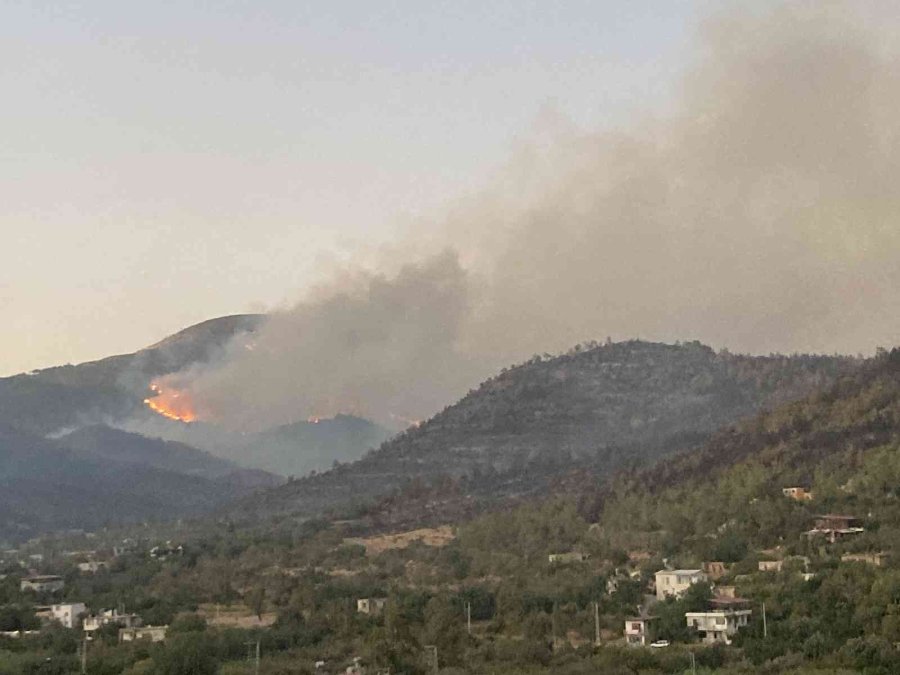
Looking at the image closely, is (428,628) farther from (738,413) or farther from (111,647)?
(738,413)

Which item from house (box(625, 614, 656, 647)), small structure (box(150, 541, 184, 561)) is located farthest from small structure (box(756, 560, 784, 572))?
small structure (box(150, 541, 184, 561))

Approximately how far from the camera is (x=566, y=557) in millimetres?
65125

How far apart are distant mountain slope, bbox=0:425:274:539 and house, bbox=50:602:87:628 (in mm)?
68620

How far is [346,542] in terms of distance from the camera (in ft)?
258

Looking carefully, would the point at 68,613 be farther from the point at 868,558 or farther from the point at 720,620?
the point at 868,558

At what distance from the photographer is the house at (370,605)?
176 feet

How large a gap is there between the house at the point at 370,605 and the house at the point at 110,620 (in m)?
7.42

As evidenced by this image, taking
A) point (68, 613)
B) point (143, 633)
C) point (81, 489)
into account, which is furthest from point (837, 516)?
point (81, 489)

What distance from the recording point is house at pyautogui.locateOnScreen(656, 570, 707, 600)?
2080 inches

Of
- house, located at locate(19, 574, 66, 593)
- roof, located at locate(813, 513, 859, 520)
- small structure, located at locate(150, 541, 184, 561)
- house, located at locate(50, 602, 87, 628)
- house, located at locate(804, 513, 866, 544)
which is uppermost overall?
small structure, located at locate(150, 541, 184, 561)

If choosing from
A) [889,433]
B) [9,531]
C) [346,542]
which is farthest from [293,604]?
[9,531]

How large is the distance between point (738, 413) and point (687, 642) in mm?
61292

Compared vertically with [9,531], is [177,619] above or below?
below

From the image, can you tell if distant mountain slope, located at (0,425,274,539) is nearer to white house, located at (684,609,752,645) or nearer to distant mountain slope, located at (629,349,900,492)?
distant mountain slope, located at (629,349,900,492)
